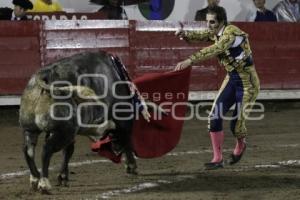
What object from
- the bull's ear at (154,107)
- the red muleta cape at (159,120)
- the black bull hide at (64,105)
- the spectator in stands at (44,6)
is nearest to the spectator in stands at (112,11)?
the spectator in stands at (44,6)

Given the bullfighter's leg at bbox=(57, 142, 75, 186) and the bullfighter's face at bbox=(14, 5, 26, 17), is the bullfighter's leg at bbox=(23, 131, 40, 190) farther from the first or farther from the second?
the bullfighter's face at bbox=(14, 5, 26, 17)

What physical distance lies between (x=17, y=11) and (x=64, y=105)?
17.2ft

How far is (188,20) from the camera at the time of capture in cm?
1242

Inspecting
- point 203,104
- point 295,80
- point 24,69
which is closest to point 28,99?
point 24,69

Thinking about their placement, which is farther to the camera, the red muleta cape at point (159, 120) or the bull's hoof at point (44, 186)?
the red muleta cape at point (159, 120)

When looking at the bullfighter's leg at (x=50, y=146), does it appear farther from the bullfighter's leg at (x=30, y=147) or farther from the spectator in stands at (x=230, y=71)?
the spectator in stands at (x=230, y=71)

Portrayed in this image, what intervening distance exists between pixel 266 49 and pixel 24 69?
11.2ft

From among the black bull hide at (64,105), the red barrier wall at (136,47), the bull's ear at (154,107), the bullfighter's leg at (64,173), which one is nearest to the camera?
the black bull hide at (64,105)

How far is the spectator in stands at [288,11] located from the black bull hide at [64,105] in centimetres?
665

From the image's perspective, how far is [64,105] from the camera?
19.1 feet

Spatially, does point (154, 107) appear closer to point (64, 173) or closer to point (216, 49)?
point (216, 49)

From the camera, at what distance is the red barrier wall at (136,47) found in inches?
422

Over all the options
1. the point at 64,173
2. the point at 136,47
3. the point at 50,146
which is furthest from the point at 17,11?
the point at 50,146

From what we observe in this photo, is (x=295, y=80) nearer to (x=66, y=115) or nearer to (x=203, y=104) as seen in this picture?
(x=203, y=104)
